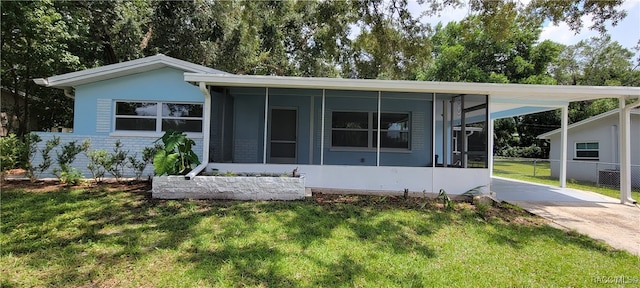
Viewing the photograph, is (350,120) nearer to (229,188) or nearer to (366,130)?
(366,130)

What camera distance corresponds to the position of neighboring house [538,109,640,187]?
1169 centimetres

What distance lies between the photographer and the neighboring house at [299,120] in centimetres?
738

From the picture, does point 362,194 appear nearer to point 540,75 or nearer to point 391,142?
point 391,142

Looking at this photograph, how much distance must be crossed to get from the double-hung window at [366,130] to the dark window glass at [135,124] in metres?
5.43

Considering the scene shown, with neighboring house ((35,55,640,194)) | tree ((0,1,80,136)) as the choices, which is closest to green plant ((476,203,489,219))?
neighboring house ((35,55,640,194))

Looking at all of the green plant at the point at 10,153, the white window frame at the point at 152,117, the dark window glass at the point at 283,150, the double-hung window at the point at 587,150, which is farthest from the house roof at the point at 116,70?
the double-hung window at the point at 587,150

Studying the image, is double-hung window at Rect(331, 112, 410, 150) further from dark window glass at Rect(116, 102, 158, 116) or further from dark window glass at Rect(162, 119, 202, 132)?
dark window glass at Rect(116, 102, 158, 116)

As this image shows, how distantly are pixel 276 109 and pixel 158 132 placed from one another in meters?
3.50

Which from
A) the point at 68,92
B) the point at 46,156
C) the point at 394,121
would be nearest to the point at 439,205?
the point at 394,121

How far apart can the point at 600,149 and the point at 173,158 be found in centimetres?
1609

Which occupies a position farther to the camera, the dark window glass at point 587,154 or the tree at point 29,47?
the dark window glass at point 587,154

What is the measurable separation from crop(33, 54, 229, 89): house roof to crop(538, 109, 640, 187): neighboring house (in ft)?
46.0

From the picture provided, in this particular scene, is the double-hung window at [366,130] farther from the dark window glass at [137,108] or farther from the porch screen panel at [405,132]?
the dark window glass at [137,108]

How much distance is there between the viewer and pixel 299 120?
988 centimetres
